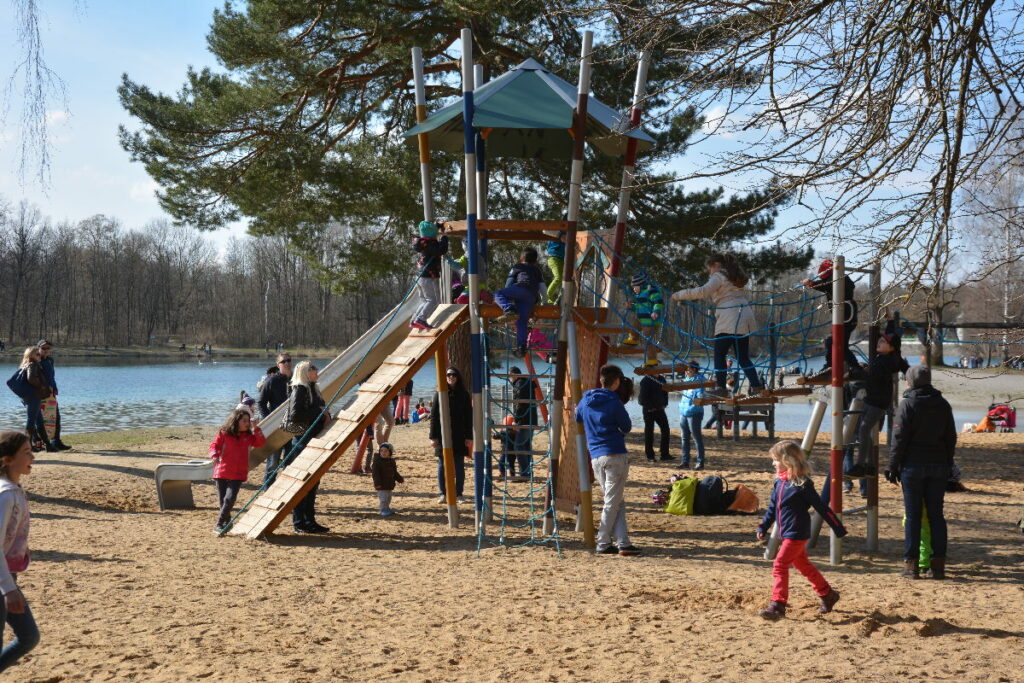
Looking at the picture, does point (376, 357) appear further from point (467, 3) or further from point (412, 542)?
point (467, 3)

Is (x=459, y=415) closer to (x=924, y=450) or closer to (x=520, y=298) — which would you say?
(x=520, y=298)

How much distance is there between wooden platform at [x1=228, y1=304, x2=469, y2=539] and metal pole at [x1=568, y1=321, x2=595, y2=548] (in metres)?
1.16

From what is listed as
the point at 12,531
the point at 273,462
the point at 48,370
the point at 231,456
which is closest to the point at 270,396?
the point at 273,462

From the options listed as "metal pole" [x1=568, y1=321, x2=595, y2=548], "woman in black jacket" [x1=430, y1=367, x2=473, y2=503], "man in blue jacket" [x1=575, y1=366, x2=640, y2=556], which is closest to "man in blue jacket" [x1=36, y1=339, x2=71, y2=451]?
"woman in black jacket" [x1=430, y1=367, x2=473, y2=503]

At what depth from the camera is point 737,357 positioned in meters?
7.94

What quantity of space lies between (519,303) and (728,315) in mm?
1899

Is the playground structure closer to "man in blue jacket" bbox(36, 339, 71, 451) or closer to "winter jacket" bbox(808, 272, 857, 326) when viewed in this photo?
"winter jacket" bbox(808, 272, 857, 326)

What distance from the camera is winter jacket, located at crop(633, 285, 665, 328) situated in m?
8.71

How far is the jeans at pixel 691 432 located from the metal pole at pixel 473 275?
478 centimetres

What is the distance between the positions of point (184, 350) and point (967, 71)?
2645 inches

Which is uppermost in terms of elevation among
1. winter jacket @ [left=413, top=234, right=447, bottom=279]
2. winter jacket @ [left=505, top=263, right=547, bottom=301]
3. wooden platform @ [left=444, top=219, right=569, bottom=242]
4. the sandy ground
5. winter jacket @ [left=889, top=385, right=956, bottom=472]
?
wooden platform @ [left=444, top=219, right=569, bottom=242]

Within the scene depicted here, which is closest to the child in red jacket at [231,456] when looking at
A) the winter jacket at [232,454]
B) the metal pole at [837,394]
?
the winter jacket at [232,454]

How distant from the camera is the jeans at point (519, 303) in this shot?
A: 27.6 feet

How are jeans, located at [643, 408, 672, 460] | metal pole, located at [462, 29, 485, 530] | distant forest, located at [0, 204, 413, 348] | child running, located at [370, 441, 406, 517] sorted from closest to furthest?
metal pole, located at [462, 29, 485, 530] → child running, located at [370, 441, 406, 517] → jeans, located at [643, 408, 672, 460] → distant forest, located at [0, 204, 413, 348]
